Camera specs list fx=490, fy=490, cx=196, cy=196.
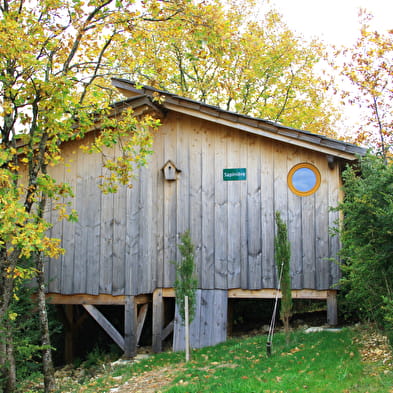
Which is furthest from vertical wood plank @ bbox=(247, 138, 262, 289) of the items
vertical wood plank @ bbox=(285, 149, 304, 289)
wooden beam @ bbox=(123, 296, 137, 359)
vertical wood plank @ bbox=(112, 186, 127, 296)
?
vertical wood plank @ bbox=(112, 186, 127, 296)

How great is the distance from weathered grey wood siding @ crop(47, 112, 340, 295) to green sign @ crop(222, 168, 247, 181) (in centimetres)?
9

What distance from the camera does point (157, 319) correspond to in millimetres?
11016

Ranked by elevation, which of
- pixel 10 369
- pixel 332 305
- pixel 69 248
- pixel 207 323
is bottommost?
pixel 10 369

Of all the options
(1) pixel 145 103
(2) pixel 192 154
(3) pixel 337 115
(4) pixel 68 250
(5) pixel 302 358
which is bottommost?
(5) pixel 302 358

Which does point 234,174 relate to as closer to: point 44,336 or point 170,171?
point 170,171

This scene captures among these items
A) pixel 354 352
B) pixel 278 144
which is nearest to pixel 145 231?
pixel 278 144

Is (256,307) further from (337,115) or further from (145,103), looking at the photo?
(337,115)

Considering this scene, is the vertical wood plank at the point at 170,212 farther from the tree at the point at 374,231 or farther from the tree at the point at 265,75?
the tree at the point at 265,75

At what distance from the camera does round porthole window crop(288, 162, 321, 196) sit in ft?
34.6

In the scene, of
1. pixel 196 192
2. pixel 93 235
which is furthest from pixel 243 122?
pixel 93 235

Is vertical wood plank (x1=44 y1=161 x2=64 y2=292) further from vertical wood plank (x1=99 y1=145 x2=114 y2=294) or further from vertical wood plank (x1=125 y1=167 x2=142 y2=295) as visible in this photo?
vertical wood plank (x1=125 y1=167 x2=142 y2=295)

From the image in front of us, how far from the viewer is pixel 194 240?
11.1 metres

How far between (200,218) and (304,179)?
2.45 m

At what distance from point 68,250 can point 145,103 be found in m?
3.81
